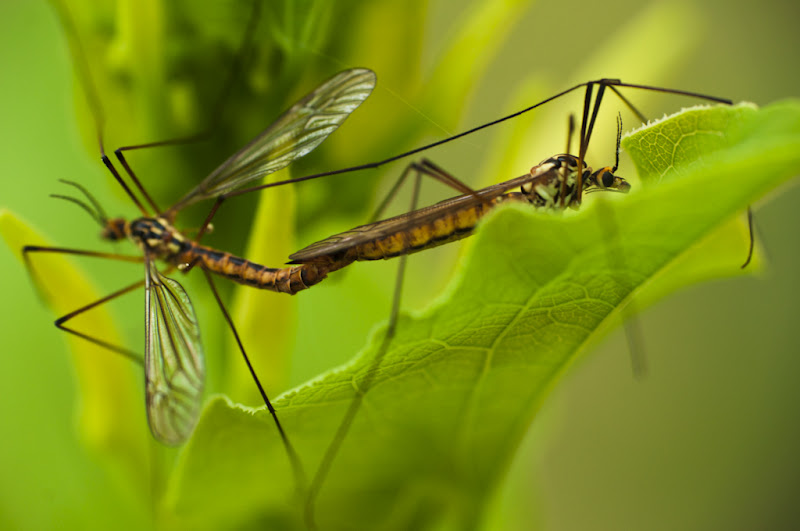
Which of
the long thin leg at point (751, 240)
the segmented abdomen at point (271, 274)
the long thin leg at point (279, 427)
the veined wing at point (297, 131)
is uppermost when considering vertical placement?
the veined wing at point (297, 131)

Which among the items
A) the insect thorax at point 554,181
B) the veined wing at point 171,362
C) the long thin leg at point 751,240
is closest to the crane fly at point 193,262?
the veined wing at point 171,362

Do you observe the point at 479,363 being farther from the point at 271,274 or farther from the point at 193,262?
the point at 193,262

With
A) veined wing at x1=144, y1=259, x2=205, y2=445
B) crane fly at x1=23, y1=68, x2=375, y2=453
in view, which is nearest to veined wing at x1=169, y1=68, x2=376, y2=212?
crane fly at x1=23, y1=68, x2=375, y2=453

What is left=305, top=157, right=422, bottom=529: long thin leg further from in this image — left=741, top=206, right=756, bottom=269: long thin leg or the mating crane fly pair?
left=741, top=206, right=756, bottom=269: long thin leg

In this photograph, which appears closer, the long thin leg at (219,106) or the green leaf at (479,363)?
the green leaf at (479,363)

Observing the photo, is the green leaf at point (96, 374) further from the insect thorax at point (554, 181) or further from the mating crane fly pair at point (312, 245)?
the insect thorax at point (554, 181)

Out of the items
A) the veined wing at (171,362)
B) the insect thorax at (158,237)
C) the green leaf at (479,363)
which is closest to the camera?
the green leaf at (479,363)
